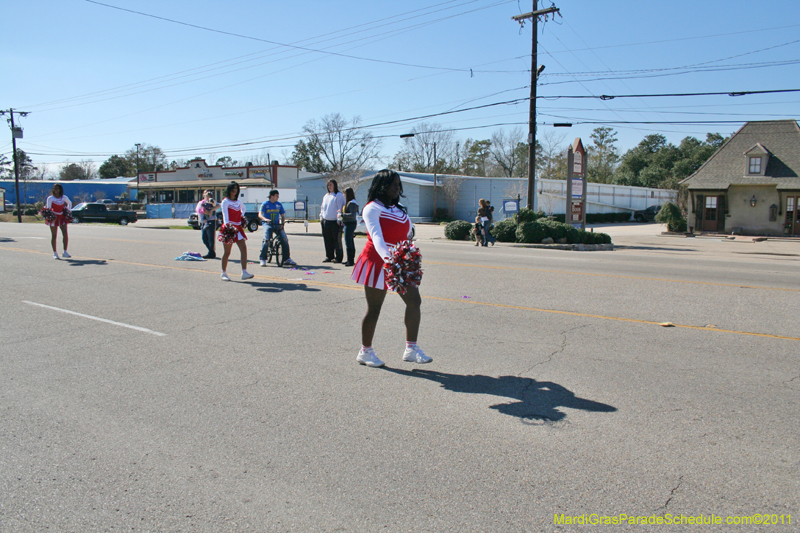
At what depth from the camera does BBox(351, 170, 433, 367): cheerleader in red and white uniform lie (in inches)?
206

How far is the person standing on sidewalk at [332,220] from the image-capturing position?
12789 mm

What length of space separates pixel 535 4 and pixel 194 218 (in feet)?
65.7

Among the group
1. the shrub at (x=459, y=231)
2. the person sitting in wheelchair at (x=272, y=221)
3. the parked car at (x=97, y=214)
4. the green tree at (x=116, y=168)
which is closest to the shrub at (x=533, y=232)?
the shrub at (x=459, y=231)

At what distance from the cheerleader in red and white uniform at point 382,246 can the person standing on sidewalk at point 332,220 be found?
23.4 feet

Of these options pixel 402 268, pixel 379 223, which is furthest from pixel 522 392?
pixel 379 223

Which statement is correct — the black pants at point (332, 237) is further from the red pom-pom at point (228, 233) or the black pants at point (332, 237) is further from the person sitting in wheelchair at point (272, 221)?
the red pom-pom at point (228, 233)

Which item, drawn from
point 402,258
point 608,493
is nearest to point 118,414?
point 402,258

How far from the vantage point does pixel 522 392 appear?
4809 mm

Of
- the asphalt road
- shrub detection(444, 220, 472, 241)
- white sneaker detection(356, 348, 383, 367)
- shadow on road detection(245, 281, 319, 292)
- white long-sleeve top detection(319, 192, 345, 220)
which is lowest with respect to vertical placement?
the asphalt road

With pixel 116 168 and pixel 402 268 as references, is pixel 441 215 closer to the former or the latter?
pixel 402 268

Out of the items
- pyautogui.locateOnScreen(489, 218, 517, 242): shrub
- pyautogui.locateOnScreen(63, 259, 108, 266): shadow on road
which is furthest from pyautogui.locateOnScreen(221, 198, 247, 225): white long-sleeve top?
pyautogui.locateOnScreen(489, 218, 517, 242): shrub

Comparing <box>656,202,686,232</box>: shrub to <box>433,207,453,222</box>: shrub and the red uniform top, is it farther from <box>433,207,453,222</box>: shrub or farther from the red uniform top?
the red uniform top

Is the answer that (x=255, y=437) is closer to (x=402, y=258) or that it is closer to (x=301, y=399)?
(x=301, y=399)

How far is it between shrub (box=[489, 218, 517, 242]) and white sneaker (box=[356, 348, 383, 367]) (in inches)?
743
